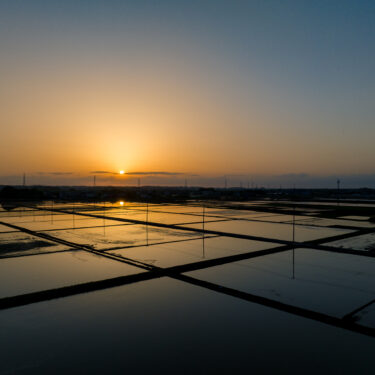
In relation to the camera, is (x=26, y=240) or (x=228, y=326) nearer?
(x=228, y=326)

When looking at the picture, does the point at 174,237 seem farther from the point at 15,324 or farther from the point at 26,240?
the point at 15,324

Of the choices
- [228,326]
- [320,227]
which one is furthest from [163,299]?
[320,227]

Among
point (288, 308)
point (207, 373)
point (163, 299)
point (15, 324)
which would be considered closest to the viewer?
point (207, 373)

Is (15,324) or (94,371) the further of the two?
(15,324)

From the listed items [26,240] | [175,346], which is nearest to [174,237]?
[26,240]

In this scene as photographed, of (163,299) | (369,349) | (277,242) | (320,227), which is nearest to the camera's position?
(369,349)

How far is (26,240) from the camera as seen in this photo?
16.8m

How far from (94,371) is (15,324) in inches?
108

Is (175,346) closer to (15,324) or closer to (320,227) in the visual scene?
(15,324)

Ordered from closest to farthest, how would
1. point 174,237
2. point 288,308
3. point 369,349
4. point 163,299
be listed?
point 369,349
point 288,308
point 163,299
point 174,237

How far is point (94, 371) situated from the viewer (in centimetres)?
518

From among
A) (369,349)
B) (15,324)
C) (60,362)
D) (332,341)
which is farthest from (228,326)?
(15,324)

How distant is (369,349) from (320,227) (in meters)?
17.5

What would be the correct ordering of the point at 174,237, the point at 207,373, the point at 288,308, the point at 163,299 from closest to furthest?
1. the point at 207,373
2. the point at 288,308
3. the point at 163,299
4. the point at 174,237
